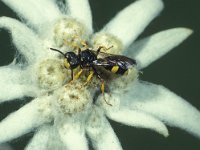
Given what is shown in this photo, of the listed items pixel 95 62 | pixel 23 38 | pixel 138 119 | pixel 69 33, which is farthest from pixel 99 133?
pixel 23 38

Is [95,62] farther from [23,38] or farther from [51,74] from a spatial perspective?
[23,38]

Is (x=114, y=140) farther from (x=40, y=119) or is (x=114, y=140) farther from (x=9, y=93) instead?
(x=9, y=93)

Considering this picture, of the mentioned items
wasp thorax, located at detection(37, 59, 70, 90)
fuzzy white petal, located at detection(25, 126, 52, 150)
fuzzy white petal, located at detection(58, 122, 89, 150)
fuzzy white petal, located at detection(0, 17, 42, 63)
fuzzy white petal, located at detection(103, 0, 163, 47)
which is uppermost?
fuzzy white petal, located at detection(0, 17, 42, 63)

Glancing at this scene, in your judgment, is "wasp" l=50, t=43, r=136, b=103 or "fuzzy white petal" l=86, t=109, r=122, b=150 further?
"fuzzy white petal" l=86, t=109, r=122, b=150

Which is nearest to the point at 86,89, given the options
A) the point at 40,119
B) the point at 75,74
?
the point at 75,74

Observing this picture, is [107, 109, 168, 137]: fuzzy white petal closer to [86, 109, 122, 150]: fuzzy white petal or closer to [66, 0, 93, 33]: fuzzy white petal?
[86, 109, 122, 150]: fuzzy white petal

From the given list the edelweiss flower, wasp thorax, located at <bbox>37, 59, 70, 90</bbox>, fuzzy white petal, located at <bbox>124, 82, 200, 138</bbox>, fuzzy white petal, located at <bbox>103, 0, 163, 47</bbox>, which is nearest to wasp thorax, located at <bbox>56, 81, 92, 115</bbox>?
the edelweiss flower

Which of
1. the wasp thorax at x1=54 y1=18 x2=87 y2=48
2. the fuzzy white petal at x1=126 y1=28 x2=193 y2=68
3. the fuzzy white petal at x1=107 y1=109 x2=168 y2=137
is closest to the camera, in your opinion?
the fuzzy white petal at x1=107 y1=109 x2=168 y2=137
